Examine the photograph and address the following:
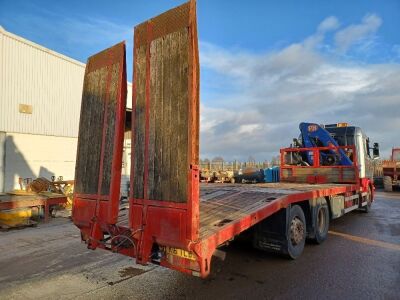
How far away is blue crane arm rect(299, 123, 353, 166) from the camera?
10742 millimetres

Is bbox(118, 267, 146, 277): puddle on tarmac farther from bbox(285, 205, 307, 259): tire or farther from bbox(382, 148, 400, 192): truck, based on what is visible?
bbox(382, 148, 400, 192): truck

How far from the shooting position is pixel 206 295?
4.57 meters

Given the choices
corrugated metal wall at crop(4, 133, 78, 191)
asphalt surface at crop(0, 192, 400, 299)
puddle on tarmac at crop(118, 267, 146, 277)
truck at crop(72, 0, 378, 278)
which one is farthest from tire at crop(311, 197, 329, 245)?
corrugated metal wall at crop(4, 133, 78, 191)

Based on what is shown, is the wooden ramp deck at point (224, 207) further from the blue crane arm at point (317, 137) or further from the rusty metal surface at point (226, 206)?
the blue crane arm at point (317, 137)

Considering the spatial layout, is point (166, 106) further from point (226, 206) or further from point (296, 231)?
point (296, 231)

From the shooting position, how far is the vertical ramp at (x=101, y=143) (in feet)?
14.4

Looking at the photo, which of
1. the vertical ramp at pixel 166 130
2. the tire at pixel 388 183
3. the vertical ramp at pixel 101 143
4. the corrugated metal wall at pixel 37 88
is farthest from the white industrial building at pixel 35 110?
the tire at pixel 388 183

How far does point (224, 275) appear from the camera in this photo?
5355 mm

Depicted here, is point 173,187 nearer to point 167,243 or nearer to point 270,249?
point 167,243

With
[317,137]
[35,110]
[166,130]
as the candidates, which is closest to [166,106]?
[166,130]

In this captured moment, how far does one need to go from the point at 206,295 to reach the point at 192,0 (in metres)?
3.69

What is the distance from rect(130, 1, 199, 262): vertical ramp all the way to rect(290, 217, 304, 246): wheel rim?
2967 mm

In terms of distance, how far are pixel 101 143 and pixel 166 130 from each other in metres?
1.26

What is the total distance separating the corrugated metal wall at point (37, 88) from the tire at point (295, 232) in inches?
540
